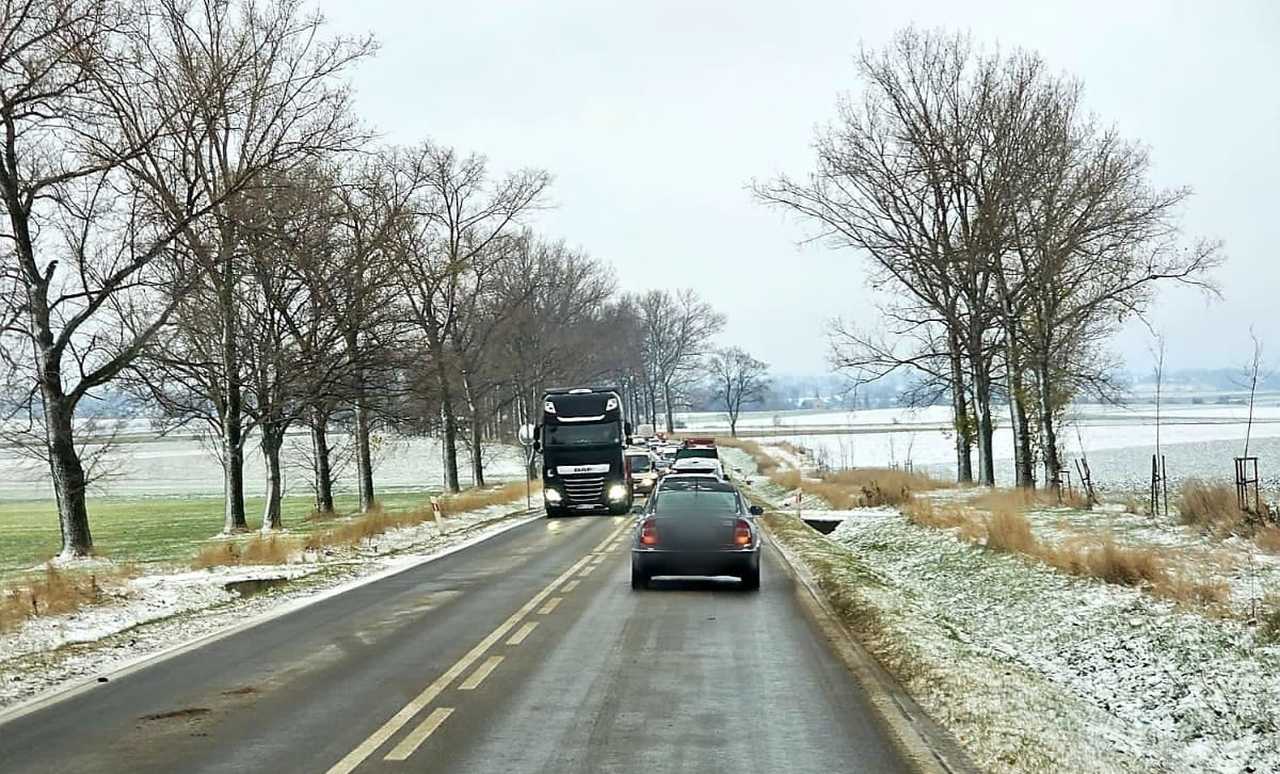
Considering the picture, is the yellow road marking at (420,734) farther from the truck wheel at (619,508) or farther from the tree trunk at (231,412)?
the truck wheel at (619,508)

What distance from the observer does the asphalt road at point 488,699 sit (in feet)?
25.5

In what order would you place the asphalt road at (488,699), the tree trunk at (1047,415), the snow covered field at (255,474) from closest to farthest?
the asphalt road at (488,699), the tree trunk at (1047,415), the snow covered field at (255,474)

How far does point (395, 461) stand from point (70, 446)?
70.1 meters

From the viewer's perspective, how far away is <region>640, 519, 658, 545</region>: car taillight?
58.6ft

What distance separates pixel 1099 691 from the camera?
10977mm

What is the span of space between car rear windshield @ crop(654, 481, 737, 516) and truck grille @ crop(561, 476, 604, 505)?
1953 centimetres

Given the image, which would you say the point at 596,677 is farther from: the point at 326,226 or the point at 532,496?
the point at 532,496

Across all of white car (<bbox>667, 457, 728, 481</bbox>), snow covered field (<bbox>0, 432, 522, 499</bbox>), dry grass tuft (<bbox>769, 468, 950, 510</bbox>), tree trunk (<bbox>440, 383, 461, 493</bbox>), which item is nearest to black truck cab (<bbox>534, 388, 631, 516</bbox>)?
white car (<bbox>667, 457, 728, 481</bbox>)

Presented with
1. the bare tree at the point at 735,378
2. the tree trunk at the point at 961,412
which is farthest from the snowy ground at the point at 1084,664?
the bare tree at the point at 735,378

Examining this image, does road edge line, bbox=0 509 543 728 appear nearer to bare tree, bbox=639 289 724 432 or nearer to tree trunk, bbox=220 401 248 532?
tree trunk, bbox=220 401 248 532

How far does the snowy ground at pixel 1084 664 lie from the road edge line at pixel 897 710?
0.40 feet

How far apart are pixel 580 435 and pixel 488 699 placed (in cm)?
2896

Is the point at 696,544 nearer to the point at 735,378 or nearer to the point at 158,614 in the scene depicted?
the point at 158,614

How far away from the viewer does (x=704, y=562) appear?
17734mm
